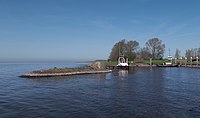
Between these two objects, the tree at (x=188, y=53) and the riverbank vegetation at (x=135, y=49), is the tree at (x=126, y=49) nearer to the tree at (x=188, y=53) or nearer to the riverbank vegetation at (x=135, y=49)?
the riverbank vegetation at (x=135, y=49)

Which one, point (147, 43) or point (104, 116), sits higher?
point (147, 43)

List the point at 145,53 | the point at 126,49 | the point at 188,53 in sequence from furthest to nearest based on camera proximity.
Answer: the point at 188,53 → the point at 145,53 → the point at 126,49

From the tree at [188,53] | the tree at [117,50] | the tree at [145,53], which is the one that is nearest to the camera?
the tree at [117,50]

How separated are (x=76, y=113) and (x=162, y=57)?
15422cm

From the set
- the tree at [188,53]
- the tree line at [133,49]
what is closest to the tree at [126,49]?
the tree line at [133,49]

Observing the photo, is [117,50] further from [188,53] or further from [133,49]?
[188,53]

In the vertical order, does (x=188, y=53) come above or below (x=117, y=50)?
below

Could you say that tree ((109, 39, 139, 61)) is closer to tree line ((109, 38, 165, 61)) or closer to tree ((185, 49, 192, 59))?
tree line ((109, 38, 165, 61))

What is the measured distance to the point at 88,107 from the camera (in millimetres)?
25594

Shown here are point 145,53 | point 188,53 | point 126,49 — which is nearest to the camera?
point 126,49

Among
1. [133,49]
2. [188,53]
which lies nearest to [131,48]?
[133,49]

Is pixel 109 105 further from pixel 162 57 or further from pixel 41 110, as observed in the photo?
pixel 162 57

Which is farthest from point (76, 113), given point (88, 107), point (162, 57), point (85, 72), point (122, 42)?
point (162, 57)

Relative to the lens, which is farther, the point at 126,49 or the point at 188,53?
the point at 188,53
